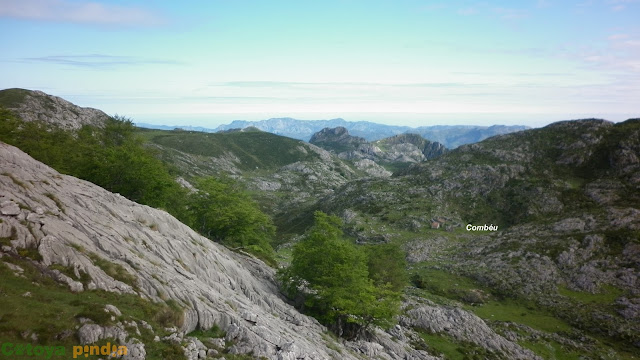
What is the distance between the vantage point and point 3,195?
2700 cm

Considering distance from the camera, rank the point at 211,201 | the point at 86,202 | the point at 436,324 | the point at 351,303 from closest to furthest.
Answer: the point at 86,202
the point at 351,303
the point at 211,201
the point at 436,324

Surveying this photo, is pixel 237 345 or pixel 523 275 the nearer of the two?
pixel 237 345

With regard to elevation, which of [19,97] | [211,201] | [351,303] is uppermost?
[19,97]

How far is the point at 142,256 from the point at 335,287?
80.0 feet

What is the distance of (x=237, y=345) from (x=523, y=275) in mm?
88061

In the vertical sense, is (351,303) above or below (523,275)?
above

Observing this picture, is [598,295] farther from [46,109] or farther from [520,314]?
[46,109]

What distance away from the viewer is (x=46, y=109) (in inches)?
6752

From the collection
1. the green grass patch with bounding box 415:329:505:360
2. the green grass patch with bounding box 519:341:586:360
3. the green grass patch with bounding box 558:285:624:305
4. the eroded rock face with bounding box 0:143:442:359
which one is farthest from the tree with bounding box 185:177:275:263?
the green grass patch with bounding box 558:285:624:305

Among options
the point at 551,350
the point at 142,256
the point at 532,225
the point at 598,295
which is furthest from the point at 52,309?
the point at 532,225

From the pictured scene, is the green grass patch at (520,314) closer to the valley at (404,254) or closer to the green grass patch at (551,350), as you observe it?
the valley at (404,254)

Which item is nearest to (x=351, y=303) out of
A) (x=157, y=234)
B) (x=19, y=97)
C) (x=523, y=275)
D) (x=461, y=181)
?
(x=157, y=234)

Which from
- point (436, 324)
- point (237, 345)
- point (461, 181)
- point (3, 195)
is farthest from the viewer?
point (461, 181)

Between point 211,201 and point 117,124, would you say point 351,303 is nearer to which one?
point 211,201
